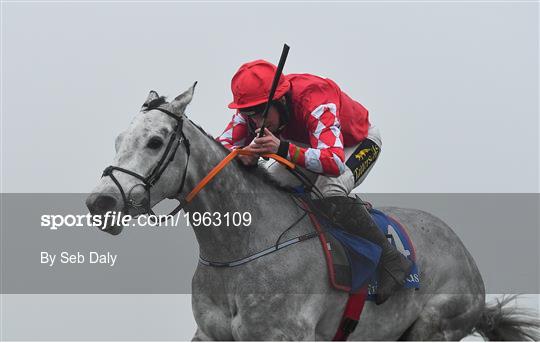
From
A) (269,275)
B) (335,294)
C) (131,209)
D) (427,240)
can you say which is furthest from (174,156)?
(427,240)

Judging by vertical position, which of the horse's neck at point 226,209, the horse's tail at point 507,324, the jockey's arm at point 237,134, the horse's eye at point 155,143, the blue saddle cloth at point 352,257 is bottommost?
the horse's tail at point 507,324

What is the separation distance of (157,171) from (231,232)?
0.54 metres

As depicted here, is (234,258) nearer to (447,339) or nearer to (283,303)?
(283,303)

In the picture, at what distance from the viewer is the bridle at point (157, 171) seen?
190 inches

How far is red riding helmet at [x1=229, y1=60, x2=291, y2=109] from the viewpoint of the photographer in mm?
5359

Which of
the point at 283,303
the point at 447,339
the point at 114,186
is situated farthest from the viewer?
the point at 447,339

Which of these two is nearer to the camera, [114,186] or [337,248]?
[114,186]

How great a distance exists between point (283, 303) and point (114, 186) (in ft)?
3.39

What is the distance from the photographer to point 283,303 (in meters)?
5.14

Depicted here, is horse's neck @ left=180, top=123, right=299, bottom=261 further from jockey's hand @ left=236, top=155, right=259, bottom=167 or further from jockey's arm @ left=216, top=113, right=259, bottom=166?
jockey's arm @ left=216, top=113, right=259, bottom=166

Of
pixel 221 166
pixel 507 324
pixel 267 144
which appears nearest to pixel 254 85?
pixel 267 144

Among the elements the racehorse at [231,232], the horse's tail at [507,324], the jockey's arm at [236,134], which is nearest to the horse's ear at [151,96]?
the racehorse at [231,232]

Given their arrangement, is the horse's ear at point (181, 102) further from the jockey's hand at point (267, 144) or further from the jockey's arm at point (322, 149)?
the jockey's arm at point (322, 149)

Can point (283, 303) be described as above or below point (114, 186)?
below
